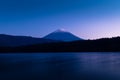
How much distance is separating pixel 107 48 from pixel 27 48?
63.1 meters

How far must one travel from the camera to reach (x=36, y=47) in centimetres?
16650

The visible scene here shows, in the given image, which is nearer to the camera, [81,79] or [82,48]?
[81,79]

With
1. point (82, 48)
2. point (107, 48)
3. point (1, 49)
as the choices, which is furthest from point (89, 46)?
point (1, 49)

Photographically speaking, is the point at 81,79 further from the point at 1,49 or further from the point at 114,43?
the point at 1,49

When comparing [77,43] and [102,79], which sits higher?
[77,43]

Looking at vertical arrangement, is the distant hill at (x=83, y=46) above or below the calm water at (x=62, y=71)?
above

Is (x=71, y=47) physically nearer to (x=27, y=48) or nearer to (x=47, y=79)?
(x=27, y=48)

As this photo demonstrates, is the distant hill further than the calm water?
Yes

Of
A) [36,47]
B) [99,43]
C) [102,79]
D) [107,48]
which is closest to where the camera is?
[102,79]

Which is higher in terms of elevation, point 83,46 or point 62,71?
point 83,46

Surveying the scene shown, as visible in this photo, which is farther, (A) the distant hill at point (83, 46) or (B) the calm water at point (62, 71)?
(A) the distant hill at point (83, 46)

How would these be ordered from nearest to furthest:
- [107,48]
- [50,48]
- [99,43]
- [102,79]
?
[102,79]
[107,48]
[99,43]
[50,48]

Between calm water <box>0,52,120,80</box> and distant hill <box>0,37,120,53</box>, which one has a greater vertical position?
distant hill <box>0,37,120,53</box>

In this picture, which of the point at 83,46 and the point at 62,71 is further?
the point at 83,46
